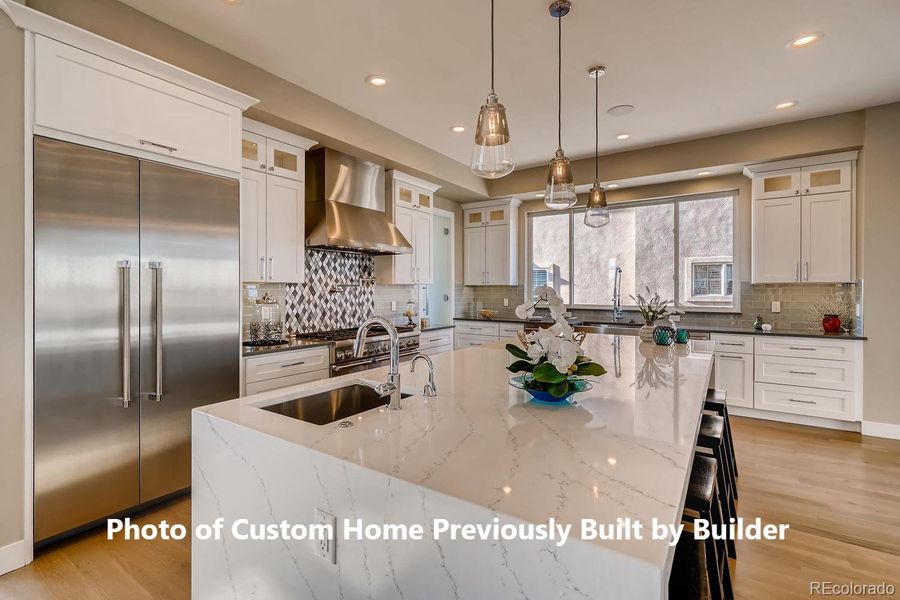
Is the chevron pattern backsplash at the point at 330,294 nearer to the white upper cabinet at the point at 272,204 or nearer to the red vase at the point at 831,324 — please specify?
the white upper cabinet at the point at 272,204

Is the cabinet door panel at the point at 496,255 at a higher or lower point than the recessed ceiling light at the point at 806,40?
lower

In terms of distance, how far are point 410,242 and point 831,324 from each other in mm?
4305

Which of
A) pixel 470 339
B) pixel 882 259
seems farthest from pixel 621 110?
pixel 470 339

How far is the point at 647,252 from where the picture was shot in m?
5.46

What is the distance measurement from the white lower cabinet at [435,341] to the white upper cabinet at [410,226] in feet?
2.10

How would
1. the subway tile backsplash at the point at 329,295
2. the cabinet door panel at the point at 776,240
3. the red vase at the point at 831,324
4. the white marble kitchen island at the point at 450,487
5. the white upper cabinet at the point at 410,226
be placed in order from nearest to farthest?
the white marble kitchen island at the point at 450,487
the subway tile backsplash at the point at 329,295
the red vase at the point at 831,324
the cabinet door panel at the point at 776,240
the white upper cabinet at the point at 410,226

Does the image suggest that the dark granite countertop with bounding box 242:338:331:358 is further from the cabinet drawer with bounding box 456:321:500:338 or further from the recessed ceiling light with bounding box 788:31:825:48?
the recessed ceiling light with bounding box 788:31:825:48

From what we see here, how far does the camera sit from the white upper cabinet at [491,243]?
6102mm

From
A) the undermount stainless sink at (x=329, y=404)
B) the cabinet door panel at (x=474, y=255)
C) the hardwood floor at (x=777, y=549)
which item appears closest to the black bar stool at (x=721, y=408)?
the hardwood floor at (x=777, y=549)

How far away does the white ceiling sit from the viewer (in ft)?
8.02

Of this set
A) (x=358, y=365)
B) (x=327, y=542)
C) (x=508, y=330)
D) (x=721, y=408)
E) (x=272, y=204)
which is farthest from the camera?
(x=508, y=330)

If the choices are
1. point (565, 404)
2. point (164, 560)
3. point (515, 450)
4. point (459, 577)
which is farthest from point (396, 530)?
point (164, 560)

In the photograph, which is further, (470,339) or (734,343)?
(470,339)

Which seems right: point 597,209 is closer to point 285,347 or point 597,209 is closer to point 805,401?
point 285,347
